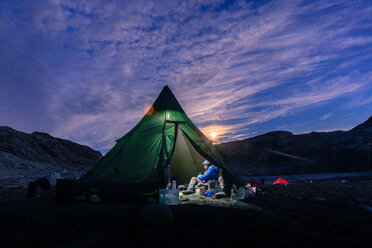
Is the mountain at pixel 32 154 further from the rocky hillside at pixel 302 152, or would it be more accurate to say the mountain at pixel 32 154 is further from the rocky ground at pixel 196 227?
the rocky hillside at pixel 302 152

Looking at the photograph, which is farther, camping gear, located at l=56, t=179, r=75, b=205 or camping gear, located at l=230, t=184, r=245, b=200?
camping gear, located at l=230, t=184, r=245, b=200

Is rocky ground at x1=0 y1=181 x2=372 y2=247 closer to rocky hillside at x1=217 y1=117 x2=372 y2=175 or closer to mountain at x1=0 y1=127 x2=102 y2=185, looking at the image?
mountain at x1=0 y1=127 x2=102 y2=185

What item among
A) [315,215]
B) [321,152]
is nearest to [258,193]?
[315,215]

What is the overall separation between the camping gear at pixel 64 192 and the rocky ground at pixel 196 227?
1.74 ft

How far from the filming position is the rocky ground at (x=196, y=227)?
3633 mm

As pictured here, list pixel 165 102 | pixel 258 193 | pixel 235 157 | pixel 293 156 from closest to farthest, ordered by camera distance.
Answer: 1. pixel 258 193
2. pixel 165 102
3. pixel 293 156
4. pixel 235 157

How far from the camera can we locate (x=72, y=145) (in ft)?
199

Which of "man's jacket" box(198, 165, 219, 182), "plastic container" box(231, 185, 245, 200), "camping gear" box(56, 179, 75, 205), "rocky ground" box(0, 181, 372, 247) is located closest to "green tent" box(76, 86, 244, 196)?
"plastic container" box(231, 185, 245, 200)

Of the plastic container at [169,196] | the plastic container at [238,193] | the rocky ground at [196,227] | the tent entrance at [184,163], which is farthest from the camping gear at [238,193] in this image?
the tent entrance at [184,163]

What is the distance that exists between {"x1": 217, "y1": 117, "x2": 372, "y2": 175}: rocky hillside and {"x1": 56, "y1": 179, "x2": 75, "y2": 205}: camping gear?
1360 inches

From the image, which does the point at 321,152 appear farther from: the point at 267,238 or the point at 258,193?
the point at 267,238

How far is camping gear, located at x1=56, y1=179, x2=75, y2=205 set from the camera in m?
6.86

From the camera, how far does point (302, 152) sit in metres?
44.0

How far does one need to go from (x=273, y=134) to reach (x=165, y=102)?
1953 inches
